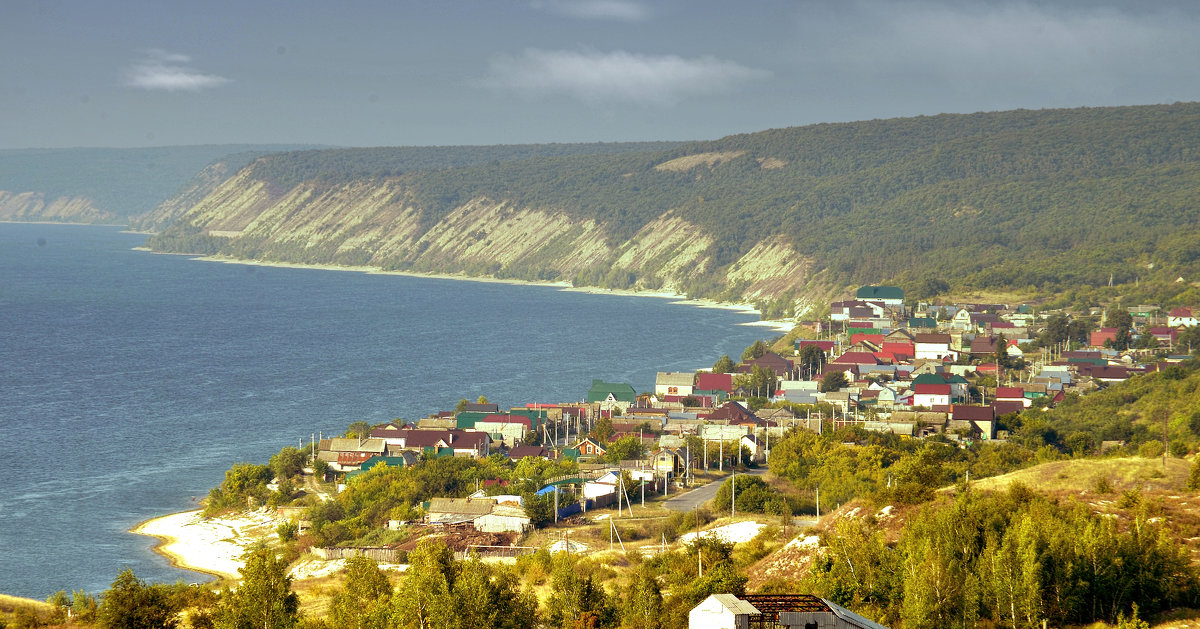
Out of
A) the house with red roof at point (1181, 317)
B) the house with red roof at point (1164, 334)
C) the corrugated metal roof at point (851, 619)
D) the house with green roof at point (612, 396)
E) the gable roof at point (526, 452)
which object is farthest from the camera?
the house with red roof at point (1181, 317)

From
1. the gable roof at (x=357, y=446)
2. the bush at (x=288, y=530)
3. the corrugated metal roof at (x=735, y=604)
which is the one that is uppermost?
the corrugated metal roof at (x=735, y=604)

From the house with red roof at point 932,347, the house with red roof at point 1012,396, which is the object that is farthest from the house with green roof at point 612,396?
the house with red roof at point 932,347

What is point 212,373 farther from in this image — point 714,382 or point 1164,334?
point 1164,334

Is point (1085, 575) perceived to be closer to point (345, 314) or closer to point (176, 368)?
point (176, 368)

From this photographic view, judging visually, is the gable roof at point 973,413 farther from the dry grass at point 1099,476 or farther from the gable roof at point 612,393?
the dry grass at point 1099,476

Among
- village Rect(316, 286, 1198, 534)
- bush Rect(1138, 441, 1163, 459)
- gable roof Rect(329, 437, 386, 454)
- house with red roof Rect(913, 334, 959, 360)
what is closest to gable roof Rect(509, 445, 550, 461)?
village Rect(316, 286, 1198, 534)

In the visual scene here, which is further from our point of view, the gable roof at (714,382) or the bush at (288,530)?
the gable roof at (714,382)
